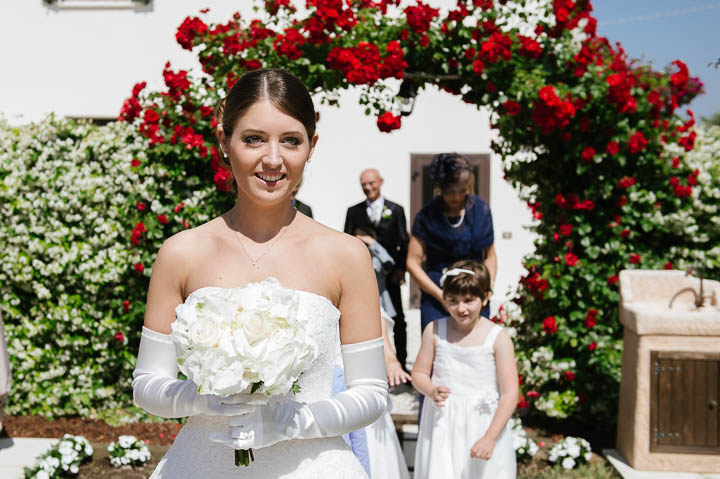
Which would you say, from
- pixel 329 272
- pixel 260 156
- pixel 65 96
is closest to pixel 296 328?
pixel 329 272

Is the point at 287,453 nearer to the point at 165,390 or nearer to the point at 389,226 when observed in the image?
the point at 165,390

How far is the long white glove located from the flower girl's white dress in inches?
76.1

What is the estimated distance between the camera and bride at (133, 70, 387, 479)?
1.84m

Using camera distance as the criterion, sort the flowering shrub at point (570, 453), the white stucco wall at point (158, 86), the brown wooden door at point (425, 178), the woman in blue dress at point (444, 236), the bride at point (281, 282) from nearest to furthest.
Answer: the bride at point (281, 282), the woman in blue dress at point (444, 236), the flowering shrub at point (570, 453), the white stucco wall at point (158, 86), the brown wooden door at point (425, 178)

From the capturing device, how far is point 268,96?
185 cm

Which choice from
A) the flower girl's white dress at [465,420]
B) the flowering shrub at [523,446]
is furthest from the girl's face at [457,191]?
the flowering shrub at [523,446]

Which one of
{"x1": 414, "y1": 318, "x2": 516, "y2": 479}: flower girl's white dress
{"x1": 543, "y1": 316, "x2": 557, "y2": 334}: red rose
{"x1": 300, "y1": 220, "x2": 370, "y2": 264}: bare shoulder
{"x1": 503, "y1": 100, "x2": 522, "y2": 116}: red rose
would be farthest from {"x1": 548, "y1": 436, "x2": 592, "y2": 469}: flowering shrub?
{"x1": 300, "y1": 220, "x2": 370, "y2": 264}: bare shoulder

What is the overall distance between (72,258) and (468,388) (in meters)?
3.53

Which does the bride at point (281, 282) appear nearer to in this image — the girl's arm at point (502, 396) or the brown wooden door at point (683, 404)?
the girl's arm at point (502, 396)

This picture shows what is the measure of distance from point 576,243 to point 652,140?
0.97 m

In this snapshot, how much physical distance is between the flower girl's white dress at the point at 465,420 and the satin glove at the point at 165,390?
2.17 metres

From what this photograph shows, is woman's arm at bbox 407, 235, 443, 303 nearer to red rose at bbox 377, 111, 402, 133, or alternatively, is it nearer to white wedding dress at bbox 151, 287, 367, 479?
red rose at bbox 377, 111, 402, 133

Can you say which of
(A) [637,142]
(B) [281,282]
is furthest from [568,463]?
(B) [281,282]

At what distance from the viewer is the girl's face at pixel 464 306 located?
12.3ft
